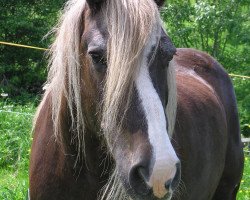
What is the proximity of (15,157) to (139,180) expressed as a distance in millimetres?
4211

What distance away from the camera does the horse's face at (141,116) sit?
216cm

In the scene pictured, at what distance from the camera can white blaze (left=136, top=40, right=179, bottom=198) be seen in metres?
2.14

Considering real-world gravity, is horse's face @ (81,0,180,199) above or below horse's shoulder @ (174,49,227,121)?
above

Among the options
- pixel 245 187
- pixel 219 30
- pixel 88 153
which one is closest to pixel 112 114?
pixel 88 153

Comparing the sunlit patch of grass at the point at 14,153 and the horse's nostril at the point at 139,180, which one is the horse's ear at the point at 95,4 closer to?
the horse's nostril at the point at 139,180

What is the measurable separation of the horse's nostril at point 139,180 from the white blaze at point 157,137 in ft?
0.10

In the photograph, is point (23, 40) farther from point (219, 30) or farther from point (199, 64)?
point (199, 64)

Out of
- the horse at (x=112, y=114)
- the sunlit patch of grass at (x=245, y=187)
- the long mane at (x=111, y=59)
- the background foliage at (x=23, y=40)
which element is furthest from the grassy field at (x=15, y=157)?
the background foliage at (x=23, y=40)

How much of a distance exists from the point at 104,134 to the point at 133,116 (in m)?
0.24

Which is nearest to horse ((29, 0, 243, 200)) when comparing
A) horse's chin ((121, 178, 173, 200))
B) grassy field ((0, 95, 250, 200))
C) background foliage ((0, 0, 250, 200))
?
horse's chin ((121, 178, 173, 200))

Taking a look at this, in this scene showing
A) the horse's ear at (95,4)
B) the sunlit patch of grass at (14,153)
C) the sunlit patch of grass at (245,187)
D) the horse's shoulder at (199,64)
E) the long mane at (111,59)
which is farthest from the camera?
the sunlit patch of grass at (245,187)

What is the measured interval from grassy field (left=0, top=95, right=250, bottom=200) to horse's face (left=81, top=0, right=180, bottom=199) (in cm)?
251

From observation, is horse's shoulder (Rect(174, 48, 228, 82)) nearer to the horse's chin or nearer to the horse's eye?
the horse's eye

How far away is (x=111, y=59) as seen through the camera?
2338mm
